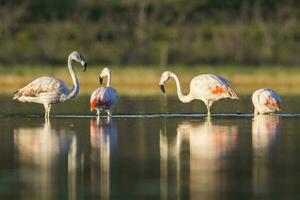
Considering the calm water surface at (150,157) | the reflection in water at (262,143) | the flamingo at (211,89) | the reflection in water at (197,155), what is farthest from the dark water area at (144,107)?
the reflection in water at (197,155)

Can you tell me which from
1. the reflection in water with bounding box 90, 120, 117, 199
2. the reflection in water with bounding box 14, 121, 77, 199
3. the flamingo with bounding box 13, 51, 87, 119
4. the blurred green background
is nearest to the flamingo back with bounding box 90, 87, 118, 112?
the reflection in water with bounding box 90, 120, 117, 199

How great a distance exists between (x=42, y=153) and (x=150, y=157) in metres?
1.38

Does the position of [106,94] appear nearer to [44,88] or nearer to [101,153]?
[44,88]

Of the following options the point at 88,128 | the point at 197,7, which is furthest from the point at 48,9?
the point at 88,128

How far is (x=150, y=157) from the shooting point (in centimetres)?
1380

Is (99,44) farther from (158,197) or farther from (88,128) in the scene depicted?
(158,197)

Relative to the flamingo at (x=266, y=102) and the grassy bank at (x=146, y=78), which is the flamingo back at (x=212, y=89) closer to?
the flamingo at (x=266, y=102)

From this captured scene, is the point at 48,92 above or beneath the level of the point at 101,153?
above

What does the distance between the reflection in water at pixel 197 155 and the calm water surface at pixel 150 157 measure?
0.01 metres

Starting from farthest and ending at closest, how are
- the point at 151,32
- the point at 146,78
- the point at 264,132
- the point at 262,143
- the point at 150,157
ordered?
the point at 151,32, the point at 146,78, the point at 264,132, the point at 262,143, the point at 150,157

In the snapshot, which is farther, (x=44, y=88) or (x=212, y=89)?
(x=212, y=89)

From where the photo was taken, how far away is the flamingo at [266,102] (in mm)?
20469

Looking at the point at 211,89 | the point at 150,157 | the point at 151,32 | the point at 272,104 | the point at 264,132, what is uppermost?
the point at 151,32

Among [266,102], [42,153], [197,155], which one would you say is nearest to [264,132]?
[197,155]
